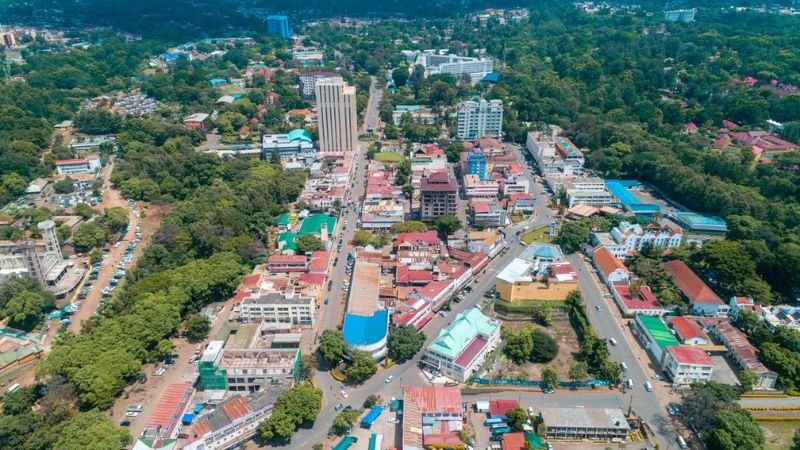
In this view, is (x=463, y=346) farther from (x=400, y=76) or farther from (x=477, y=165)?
(x=400, y=76)

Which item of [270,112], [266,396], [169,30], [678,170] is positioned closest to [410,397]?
[266,396]

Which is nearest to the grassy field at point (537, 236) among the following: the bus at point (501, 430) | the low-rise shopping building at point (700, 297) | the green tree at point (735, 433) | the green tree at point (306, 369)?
the low-rise shopping building at point (700, 297)

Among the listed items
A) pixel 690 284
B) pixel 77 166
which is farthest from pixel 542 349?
pixel 77 166

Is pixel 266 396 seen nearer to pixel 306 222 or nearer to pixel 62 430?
pixel 62 430

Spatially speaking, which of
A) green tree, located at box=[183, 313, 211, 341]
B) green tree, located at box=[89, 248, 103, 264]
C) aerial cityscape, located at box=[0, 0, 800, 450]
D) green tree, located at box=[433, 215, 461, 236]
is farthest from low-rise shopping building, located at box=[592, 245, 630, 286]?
green tree, located at box=[89, 248, 103, 264]

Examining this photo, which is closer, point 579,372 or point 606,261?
point 579,372

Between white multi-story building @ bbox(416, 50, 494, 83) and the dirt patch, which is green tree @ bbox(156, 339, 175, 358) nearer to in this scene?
the dirt patch
